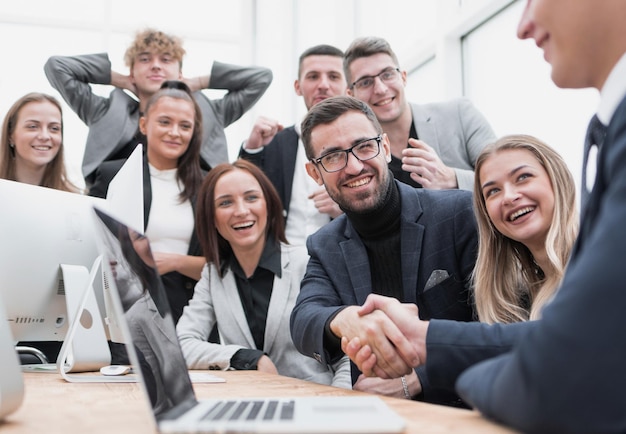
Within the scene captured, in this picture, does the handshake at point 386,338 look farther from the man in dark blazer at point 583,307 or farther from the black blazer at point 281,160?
the black blazer at point 281,160

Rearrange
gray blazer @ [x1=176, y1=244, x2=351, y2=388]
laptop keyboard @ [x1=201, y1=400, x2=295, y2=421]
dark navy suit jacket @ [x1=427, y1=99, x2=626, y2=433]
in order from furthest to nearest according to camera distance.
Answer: gray blazer @ [x1=176, y1=244, x2=351, y2=388]
laptop keyboard @ [x1=201, y1=400, x2=295, y2=421]
dark navy suit jacket @ [x1=427, y1=99, x2=626, y2=433]

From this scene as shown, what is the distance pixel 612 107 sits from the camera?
67 centimetres

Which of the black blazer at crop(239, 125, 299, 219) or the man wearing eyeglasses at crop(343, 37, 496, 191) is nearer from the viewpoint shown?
the man wearing eyeglasses at crop(343, 37, 496, 191)

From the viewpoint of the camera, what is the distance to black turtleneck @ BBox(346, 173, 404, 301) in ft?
5.57

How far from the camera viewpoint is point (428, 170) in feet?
6.77

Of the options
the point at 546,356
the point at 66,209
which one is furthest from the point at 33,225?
the point at 546,356

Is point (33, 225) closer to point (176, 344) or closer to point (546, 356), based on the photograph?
point (176, 344)

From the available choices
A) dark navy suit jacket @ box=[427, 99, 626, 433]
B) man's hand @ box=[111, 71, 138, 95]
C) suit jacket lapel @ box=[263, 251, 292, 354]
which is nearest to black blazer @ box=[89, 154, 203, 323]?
suit jacket lapel @ box=[263, 251, 292, 354]

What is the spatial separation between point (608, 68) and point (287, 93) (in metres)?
4.90

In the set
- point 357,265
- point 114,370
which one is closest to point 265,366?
point 357,265

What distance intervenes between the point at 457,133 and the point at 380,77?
385mm

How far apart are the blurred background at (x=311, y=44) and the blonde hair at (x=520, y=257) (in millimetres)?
929

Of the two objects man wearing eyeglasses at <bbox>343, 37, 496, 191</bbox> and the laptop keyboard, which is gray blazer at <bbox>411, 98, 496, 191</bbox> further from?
the laptop keyboard

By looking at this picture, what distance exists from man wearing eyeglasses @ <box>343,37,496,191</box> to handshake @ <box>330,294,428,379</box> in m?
1.17
